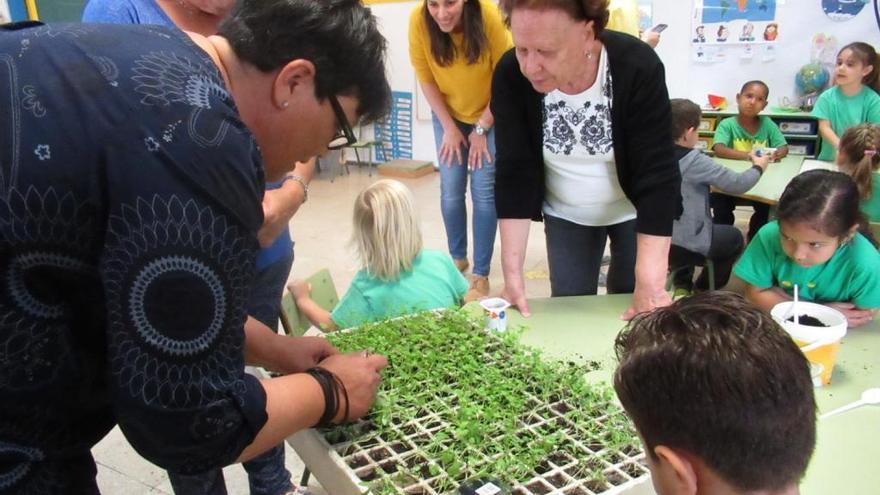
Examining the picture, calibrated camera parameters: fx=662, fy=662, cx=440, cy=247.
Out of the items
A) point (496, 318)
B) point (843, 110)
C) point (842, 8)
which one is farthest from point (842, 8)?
point (496, 318)

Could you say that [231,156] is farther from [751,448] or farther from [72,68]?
[751,448]

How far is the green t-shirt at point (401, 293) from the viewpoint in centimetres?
196

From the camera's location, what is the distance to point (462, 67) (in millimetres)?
3117

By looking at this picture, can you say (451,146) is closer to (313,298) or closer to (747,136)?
(313,298)

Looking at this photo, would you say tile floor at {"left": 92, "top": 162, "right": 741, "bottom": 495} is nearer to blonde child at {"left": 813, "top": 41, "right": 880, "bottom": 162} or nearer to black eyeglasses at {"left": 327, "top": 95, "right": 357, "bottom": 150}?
black eyeglasses at {"left": 327, "top": 95, "right": 357, "bottom": 150}

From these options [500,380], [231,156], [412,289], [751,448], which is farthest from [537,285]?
[231,156]

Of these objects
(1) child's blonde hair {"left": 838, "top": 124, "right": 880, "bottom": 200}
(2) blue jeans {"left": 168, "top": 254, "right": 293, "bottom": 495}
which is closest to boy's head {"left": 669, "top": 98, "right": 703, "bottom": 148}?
(1) child's blonde hair {"left": 838, "top": 124, "right": 880, "bottom": 200}

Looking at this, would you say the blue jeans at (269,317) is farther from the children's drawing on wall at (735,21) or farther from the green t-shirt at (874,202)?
the children's drawing on wall at (735,21)

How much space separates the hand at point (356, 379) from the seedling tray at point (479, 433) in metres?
0.05

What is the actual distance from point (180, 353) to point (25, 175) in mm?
239

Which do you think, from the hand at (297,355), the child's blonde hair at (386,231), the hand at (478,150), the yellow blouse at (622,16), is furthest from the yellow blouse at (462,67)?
the hand at (297,355)

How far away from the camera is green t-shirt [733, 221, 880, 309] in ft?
5.91

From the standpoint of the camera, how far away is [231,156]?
2.40 ft

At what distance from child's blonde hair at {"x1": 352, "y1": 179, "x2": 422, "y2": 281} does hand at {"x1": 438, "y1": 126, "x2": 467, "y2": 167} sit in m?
1.29
